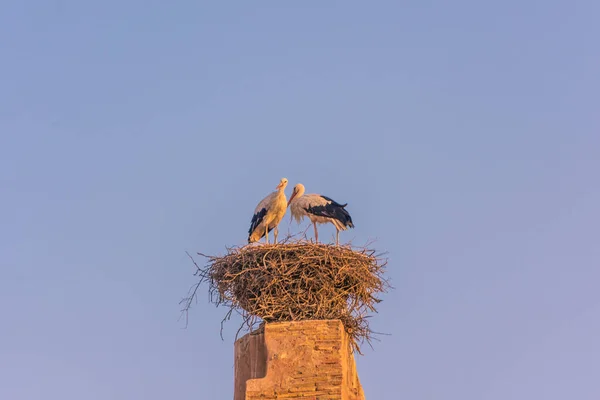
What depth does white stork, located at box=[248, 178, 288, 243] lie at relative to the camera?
1522 centimetres

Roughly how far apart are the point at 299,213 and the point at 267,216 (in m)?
0.58

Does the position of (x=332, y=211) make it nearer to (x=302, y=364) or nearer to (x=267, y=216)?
(x=267, y=216)

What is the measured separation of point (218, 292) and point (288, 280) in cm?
92

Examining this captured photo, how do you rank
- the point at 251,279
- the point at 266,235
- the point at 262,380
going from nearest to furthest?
the point at 262,380 < the point at 251,279 < the point at 266,235

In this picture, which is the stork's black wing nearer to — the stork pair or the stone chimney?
the stork pair

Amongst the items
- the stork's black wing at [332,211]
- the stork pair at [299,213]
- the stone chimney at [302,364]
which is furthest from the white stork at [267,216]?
the stone chimney at [302,364]

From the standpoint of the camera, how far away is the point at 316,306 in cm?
1221

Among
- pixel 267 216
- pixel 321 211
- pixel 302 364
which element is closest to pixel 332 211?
pixel 321 211

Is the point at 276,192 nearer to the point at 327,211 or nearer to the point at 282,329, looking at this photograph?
the point at 327,211

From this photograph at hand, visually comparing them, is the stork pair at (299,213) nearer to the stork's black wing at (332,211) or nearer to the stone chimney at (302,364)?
the stork's black wing at (332,211)

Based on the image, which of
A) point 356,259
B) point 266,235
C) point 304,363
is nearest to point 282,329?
point 304,363

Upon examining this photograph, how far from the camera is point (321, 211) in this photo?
15.3 meters

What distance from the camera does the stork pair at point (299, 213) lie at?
15.2 meters

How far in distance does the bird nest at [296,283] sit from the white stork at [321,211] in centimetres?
242
